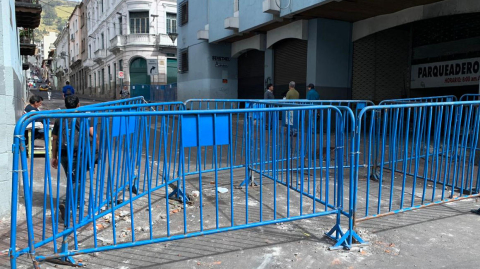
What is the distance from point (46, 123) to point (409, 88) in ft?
45.2

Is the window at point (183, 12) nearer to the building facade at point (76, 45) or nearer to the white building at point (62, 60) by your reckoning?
the building facade at point (76, 45)

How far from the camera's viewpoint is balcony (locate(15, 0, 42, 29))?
1389 centimetres

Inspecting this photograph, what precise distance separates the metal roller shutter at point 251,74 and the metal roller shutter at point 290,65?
6.26 ft

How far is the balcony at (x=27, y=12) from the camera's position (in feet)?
45.6

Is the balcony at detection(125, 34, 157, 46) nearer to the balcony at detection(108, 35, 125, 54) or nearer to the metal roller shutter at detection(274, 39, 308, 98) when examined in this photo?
the balcony at detection(108, 35, 125, 54)

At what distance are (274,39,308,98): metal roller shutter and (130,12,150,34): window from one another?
892 inches

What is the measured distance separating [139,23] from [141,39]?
1588 millimetres

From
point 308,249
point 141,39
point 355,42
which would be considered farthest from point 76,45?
point 308,249

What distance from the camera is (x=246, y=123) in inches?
184

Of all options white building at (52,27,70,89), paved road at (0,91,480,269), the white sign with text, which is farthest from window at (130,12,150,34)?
white building at (52,27,70,89)

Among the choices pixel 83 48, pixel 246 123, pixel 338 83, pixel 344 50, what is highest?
pixel 83 48

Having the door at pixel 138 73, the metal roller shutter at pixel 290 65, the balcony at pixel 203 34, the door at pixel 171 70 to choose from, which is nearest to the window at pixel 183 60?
the balcony at pixel 203 34

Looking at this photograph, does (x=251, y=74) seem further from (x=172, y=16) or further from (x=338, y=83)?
(x=172, y=16)

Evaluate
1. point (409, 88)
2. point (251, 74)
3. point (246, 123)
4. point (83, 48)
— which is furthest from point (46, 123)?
point (83, 48)
